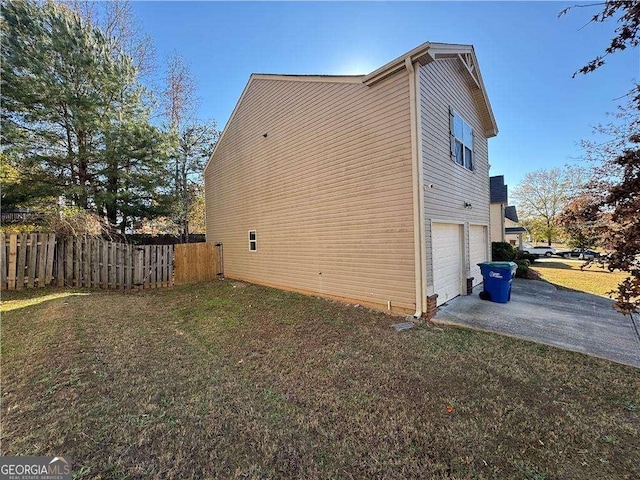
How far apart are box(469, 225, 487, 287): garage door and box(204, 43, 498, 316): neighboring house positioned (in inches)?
2.7

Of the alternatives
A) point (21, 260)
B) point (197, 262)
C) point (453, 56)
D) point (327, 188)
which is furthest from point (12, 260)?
point (453, 56)

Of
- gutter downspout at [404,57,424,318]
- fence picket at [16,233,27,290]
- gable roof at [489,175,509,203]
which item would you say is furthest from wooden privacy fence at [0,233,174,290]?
gable roof at [489,175,509,203]

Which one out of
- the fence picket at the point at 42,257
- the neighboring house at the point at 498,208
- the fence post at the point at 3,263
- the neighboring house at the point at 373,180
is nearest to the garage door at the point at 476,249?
the neighboring house at the point at 373,180

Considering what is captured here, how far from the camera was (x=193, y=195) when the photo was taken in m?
17.7

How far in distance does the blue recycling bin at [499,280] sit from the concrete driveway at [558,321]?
24 cm

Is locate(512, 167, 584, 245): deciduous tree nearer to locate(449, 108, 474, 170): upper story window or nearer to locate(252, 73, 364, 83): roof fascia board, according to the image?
locate(449, 108, 474, 170): upper story window

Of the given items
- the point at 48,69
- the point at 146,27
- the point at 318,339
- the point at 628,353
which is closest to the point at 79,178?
the point at 48,69

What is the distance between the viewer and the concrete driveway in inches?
170

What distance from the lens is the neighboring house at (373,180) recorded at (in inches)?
222

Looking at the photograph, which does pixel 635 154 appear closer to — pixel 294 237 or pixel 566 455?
pixel 566 455

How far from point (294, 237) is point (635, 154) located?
22.8 ft

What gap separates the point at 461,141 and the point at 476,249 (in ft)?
11.7

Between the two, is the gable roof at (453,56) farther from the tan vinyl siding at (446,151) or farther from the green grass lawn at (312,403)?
the green grass lawn at (312,403)

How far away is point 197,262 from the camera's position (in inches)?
441
